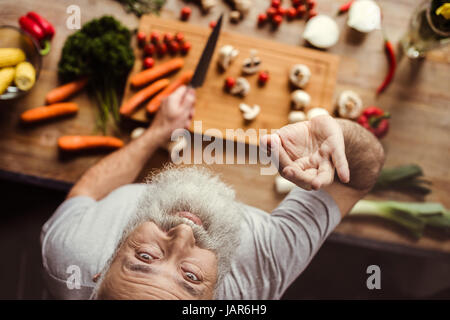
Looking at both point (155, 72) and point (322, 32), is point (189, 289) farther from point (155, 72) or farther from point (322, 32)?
point (322, 32)

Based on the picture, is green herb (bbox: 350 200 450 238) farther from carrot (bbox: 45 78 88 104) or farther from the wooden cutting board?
carrot (bbox: 45 78 88 104)

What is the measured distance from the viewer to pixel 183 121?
885 millimetres

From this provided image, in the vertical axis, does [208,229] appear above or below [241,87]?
below

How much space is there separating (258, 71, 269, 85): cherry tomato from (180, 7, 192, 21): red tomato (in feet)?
0.81

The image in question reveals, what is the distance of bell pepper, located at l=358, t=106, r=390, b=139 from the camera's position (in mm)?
899

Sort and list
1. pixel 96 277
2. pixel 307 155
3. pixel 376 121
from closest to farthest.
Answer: pixel 307 155 < pixel 96 277 < pixel 376 121

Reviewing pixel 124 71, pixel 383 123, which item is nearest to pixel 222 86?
pixel 124 71

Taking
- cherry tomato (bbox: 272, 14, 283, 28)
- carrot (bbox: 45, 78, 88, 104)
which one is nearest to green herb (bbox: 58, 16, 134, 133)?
carrot (bbox: 45, 78, 88, 104)

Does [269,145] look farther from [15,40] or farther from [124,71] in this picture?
[15,40]

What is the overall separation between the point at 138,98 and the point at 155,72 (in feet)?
0.26

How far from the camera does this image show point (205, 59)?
824 mm

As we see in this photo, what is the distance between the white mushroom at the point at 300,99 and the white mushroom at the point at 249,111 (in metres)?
0.09

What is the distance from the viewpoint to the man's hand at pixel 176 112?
2.87 ft

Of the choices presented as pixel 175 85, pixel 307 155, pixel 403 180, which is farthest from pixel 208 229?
pixel 403 180
